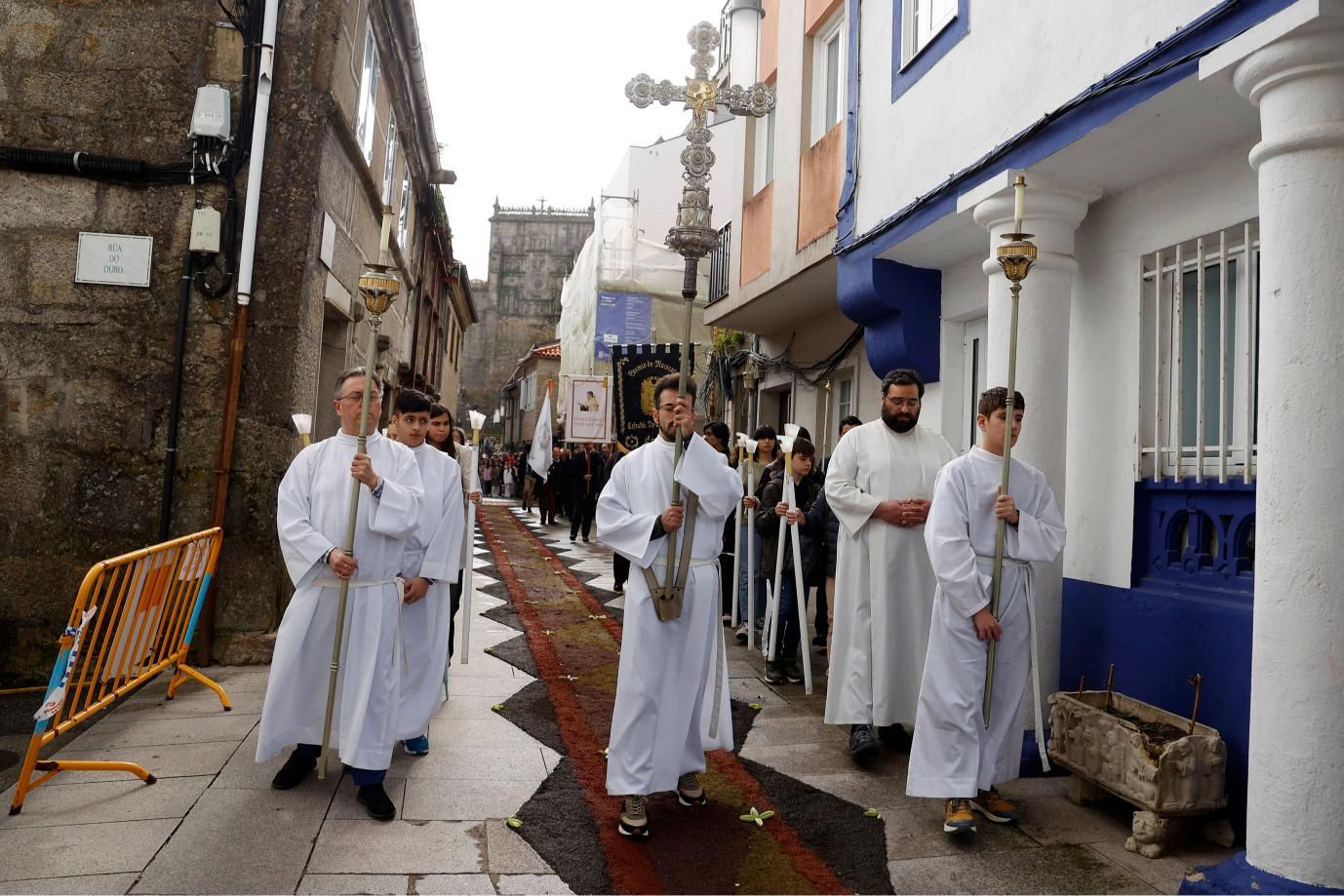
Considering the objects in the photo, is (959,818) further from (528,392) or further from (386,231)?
(528,392)

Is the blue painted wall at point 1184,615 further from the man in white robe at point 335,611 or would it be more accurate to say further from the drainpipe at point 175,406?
the drainpipe at point 175,406

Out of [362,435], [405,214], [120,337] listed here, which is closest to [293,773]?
[362,435]

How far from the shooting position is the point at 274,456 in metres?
6.66

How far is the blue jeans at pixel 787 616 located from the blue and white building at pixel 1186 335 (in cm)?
190

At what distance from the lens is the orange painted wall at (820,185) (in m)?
8.66

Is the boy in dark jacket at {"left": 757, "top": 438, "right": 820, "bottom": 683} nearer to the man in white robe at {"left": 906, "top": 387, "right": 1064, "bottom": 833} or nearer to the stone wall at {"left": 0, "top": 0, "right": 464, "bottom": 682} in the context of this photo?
the man in white robe at {"left": 906, "top": 387, "right": 1064, "bottom": 833}

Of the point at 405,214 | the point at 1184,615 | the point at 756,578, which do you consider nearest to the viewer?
the point at 1184,615

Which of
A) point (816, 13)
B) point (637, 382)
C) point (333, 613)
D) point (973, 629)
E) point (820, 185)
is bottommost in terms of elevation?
point (333, 613)

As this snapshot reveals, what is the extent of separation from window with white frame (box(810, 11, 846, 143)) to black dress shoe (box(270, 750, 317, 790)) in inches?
289

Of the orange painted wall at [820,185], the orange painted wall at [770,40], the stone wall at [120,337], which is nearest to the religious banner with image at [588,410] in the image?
the orange painted wall at [770,40]

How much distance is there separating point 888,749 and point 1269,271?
9.93 feet

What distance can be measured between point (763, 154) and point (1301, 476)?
29.8ft

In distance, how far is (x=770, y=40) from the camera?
11.2 metres

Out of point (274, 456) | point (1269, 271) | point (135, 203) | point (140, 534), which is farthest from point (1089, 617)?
point (135, 203)
